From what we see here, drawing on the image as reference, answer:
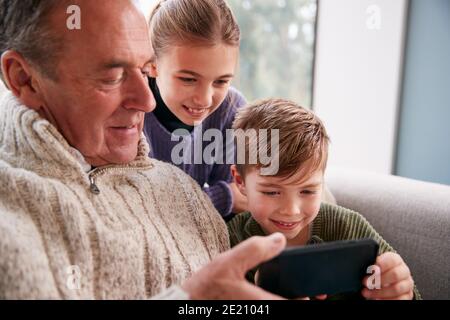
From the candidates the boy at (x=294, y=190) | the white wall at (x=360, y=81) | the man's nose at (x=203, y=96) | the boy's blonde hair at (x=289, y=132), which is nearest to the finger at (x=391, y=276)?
A: the boy at (x=294, y=190)

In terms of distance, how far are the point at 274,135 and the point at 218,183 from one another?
26 cm

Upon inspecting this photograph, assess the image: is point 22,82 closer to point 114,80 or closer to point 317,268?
point 114,80

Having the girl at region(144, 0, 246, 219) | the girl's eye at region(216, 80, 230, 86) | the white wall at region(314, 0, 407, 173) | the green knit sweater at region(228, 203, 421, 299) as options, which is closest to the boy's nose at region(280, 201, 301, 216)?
the green knit sweater at region(228, 203, 421, 299)

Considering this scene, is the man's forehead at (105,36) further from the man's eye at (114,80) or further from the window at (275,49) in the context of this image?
the window at (275,49)

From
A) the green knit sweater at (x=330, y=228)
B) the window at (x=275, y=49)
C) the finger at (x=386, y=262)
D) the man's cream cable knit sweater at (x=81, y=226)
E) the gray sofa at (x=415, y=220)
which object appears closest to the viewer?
the man's cream cable knit sweater at (x=81, y=226)

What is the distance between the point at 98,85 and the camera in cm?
91

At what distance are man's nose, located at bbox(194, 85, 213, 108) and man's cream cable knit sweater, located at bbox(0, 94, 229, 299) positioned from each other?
0.22 meters

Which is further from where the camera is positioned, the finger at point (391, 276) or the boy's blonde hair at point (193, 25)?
the boy's blonde hair at point (193, 25)

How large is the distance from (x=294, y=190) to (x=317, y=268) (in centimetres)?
27

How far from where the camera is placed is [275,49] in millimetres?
2963

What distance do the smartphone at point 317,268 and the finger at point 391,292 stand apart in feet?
0.22

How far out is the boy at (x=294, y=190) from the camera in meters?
1.04

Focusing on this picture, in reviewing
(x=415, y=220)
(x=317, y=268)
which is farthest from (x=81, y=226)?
(x=415, y=220)

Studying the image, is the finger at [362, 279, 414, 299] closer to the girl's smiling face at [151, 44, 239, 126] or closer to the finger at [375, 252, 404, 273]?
the finger at [375, 252, 404, 273]
